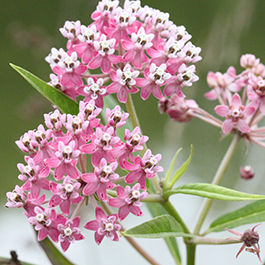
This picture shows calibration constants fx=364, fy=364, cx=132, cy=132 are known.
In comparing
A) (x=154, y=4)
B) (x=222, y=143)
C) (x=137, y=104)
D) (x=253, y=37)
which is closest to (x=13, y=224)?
(x=137, y=104)

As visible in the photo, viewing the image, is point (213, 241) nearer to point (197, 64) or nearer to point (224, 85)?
point (224, 85)

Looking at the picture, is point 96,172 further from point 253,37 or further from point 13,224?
point 253,37

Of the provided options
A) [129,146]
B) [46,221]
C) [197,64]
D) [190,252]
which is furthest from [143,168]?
[197,64]

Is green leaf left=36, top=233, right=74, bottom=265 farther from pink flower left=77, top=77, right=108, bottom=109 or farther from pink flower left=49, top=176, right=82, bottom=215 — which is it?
pink flower left=77, top=77, right=108, bottom=109

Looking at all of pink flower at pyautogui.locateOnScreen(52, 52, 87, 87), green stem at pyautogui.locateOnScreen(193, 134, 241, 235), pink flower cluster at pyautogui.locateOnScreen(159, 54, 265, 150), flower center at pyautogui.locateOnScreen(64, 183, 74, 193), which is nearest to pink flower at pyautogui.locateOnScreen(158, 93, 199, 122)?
pink flower cluster at pyautogui.locateOnScreen(159, 54, 265, 150)

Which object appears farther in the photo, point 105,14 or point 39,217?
point 105,14

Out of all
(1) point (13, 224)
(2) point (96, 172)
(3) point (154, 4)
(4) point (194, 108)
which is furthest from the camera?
(3) point (154, 4)

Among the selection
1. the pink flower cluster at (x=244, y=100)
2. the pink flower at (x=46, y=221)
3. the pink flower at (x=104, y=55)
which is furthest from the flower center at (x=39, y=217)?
the pink flower cluster at (x=244, y=100)
